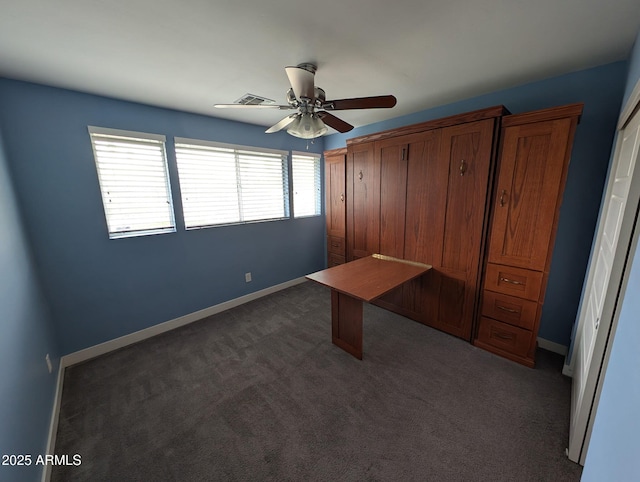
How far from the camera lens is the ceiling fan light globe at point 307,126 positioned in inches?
73.5

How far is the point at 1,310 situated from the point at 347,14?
2415mm

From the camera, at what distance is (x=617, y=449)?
0.63 metres

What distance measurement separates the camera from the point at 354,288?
2.10m

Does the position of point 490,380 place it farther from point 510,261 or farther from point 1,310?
point 1,310

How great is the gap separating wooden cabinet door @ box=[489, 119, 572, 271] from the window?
276cm

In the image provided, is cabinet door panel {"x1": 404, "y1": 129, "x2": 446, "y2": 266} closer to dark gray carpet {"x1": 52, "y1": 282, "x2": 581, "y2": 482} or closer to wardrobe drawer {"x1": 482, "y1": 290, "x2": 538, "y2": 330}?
wardrobe drawer {"x1": 482, "y1": 290, "x2": 538, "y2": 330}

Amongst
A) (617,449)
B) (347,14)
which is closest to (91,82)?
(347,14)

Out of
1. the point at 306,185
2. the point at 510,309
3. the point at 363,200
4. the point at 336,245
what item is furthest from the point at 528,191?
the point at 306,185

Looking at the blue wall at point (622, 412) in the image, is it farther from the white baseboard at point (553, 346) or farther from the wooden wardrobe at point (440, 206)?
the white baseboard at point (553, 346)

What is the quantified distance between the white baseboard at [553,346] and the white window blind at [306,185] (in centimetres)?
331

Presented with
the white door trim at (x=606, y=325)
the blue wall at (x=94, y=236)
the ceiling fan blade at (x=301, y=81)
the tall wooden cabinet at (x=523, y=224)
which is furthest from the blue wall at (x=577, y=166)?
the blue wall at (x=94, y=236)

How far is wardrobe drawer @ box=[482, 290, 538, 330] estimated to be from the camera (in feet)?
6.66

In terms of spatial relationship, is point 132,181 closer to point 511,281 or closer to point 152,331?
point 152,331

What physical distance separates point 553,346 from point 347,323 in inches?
78.7
